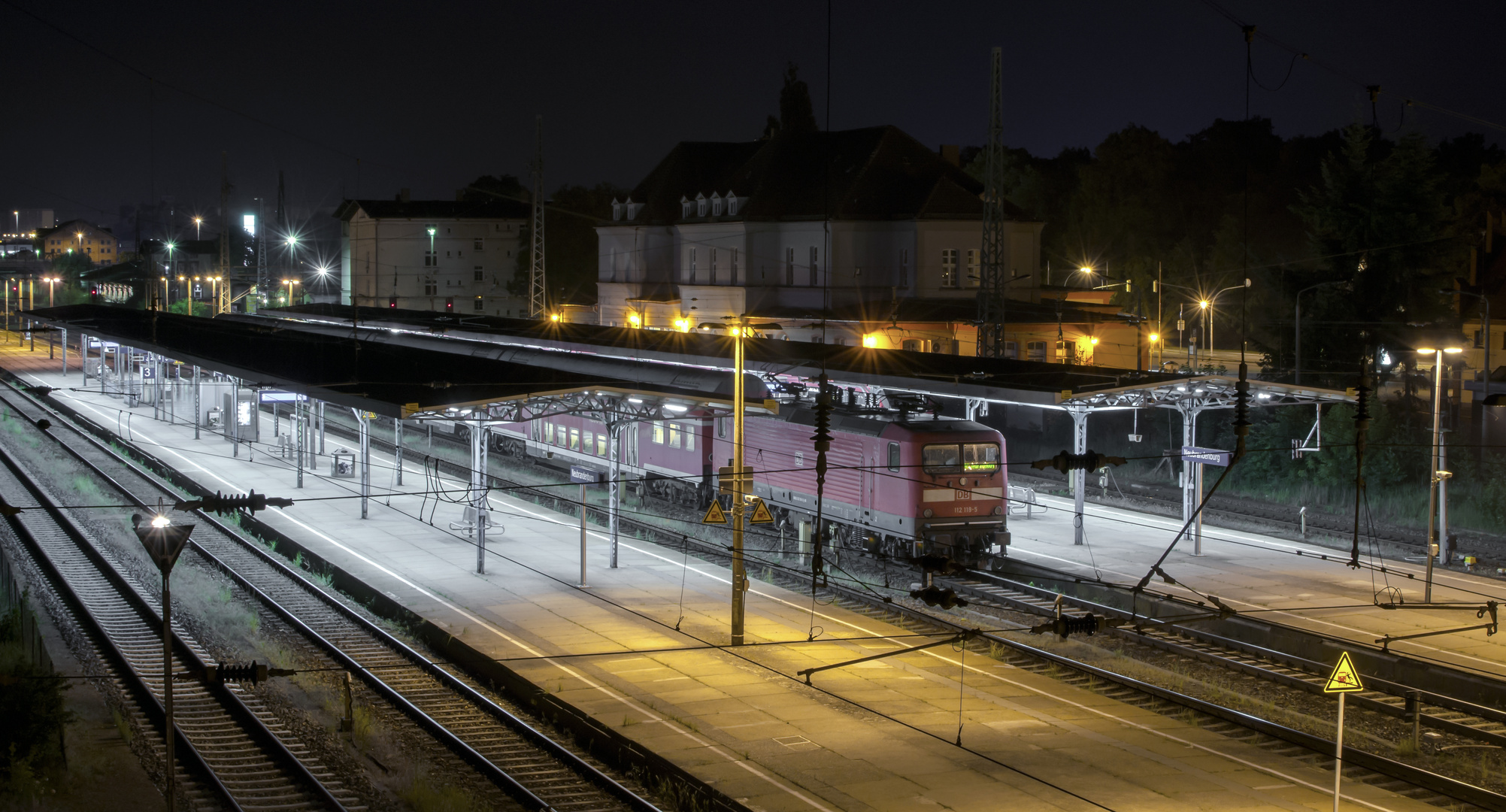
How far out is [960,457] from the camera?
969 inches

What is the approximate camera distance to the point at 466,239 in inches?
3556

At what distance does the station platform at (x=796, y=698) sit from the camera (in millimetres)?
14070

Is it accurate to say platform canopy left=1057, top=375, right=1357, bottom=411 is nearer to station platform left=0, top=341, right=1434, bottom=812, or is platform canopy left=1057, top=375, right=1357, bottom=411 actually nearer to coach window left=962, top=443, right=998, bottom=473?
coach window left=962, top=443, right=998, bottom=473

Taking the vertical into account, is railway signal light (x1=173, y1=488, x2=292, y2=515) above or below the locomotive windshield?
above

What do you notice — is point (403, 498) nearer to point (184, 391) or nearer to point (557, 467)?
point (557, 467)

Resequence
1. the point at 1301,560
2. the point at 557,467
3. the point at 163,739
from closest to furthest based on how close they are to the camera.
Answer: the point at 163,739 → the point at 1301,560 → the point at 557,467

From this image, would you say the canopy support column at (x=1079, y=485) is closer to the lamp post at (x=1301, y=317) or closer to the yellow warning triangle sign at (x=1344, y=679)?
the lamp post at (x=1301, y=317)

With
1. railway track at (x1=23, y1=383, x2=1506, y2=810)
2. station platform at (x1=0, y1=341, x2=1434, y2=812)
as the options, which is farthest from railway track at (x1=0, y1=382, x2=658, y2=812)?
railway track at (x1=23, y1=383, x2=1506, y2=810)

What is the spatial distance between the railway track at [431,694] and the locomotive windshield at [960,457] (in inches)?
377

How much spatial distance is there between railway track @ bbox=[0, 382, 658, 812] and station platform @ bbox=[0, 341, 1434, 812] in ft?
3.25

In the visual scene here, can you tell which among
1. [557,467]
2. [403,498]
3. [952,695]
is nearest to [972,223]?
[557,467]

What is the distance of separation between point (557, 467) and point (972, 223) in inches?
1002

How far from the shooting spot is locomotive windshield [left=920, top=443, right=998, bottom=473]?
24156 mm

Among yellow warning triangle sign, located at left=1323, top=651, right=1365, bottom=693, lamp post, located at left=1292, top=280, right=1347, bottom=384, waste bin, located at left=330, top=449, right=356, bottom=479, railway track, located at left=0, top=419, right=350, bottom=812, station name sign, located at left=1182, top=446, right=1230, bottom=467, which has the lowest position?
railway track, located at left=0, top=419, right=350, bottom=812
